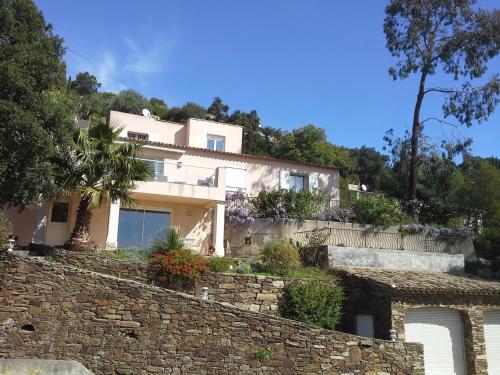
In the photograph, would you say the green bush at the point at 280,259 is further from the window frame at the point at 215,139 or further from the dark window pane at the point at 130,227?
the window frame at the point at 215,139

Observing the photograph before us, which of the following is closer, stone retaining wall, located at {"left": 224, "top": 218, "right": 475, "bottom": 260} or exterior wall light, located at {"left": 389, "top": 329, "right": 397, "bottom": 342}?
exterior wall light, located at {"left": 389, "top": 329, "right": 397, "bottom": 342}

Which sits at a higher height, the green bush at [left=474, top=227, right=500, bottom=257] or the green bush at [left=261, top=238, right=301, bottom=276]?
the green bush at [left=474, top=227, right=500, bottom=257]

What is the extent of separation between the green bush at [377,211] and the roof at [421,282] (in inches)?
158

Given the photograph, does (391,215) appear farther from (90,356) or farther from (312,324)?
(90,356)

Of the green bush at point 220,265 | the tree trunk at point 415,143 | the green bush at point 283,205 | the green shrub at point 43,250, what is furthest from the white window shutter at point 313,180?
the green shrub at point 43,250

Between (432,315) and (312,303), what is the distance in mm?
4510

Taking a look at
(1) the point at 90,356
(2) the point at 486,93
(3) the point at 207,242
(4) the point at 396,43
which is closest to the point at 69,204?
(3) the point at 207,242

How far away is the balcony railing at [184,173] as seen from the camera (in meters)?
21.3

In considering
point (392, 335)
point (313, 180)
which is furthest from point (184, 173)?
point (392, 335)

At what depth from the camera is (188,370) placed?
13.1 m

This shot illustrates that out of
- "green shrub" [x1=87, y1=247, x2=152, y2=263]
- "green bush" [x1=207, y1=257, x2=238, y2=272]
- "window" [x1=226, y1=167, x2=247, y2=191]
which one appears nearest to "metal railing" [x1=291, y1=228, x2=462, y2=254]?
"green bush" [x1=207, y1=257, x2=238, y2=272]

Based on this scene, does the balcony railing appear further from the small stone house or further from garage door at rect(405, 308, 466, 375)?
garage door at rect(405, 308, 466, 375)

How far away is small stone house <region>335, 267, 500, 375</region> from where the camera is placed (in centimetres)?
1619

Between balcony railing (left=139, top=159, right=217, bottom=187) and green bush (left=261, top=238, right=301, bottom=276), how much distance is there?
457cm
